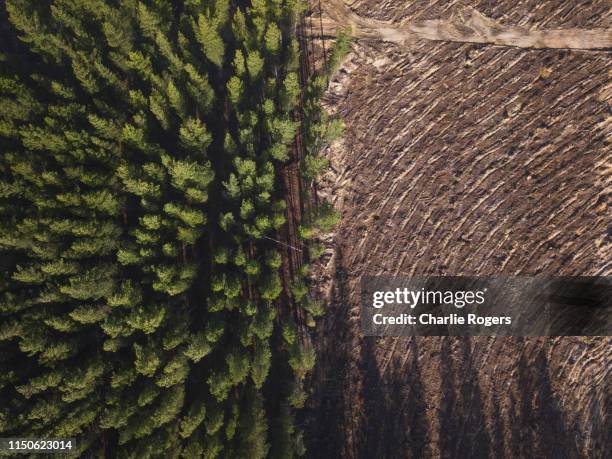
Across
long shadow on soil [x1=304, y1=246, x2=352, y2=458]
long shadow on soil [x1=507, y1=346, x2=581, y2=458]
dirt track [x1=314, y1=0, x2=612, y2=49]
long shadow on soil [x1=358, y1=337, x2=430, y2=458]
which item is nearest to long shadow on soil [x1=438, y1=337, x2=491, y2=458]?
long shadow on soil [x1=358, y1=337, x2=430, y2=458]

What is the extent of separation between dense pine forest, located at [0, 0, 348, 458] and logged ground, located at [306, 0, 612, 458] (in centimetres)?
374

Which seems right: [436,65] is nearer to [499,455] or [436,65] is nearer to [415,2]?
[415,2]

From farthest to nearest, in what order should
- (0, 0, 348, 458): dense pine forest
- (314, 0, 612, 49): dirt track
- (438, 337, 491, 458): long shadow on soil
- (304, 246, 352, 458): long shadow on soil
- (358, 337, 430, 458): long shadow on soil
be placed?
(314, 0, 612, 49): dirt track → (438, 337, 491, 458): long shadow on soil → (358, 337, 430, 458): long shadow on soil → (304, 246, 352, 458): long shadow on soil → (0, 0, 348, 458): dense pine forest

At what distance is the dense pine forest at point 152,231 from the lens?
24.0 meters

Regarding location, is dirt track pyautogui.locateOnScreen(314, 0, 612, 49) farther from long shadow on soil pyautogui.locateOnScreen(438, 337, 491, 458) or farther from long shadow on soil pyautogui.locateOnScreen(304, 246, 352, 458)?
long shadow on soil pyautogui.locateOnScreen(438, 337, 491, 458)

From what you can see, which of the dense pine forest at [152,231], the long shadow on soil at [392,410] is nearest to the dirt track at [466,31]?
the dense pine forest at [152,231]

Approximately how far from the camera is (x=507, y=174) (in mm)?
34188

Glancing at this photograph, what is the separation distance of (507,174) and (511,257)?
7901mm

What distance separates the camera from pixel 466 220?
3391cm

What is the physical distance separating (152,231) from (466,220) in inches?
1088

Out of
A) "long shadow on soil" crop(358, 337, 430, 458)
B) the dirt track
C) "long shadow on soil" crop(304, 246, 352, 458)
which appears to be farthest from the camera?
the dirt track

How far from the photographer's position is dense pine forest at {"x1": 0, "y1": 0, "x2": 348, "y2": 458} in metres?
24.0

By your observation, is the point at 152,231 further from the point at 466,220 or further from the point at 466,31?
the point at 466,31

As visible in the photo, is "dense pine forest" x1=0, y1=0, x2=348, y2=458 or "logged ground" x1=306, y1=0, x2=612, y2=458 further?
"logged ground" x1=306, y1=0, x2=612, y2=458
